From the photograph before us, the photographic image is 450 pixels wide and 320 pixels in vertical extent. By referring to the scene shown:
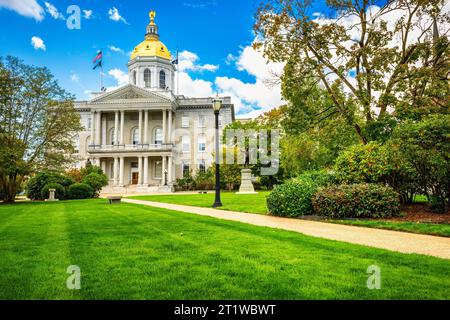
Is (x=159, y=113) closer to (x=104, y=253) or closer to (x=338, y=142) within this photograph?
(x=338, y=142)

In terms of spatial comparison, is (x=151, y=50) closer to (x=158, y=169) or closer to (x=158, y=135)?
(x=158, y=135)

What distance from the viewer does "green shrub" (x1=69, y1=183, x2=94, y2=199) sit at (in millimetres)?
29938

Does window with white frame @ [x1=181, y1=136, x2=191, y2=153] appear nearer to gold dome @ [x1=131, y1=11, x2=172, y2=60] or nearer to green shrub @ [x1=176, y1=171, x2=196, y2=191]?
green shrub @ [x1=176, y1=171, x2=196, y2=191]

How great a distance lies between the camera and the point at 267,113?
4734 centimetres

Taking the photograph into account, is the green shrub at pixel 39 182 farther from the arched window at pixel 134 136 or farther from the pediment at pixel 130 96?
the arched window at pixel 134 136

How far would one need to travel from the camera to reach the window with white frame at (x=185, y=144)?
5681 centimetres

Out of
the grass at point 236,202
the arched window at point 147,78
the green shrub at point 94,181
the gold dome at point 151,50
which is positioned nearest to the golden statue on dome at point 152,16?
the gold dome at point 151,50

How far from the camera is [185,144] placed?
57156 millimetres

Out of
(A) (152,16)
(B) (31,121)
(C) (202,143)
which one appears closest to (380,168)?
(B) (31,121)

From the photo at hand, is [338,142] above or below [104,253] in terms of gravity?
above

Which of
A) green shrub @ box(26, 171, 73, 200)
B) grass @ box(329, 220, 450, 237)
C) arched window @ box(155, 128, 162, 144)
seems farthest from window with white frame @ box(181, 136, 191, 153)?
grass @ box(329, 220, 450, 237)

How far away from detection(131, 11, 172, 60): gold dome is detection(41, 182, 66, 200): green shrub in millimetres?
37634

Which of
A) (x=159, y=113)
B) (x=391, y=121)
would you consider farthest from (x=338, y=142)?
(x=159, y=113)
